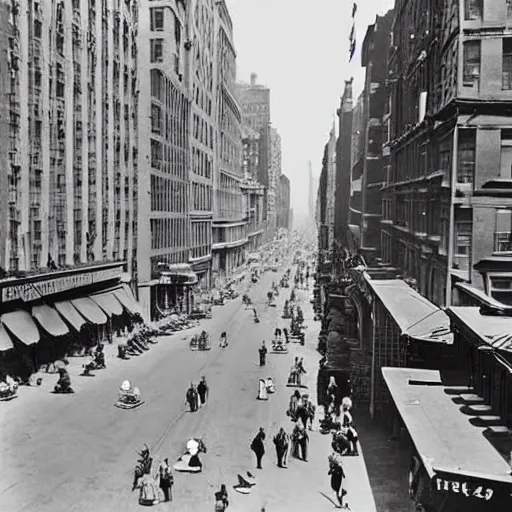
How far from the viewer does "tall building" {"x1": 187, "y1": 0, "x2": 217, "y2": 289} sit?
18609mm

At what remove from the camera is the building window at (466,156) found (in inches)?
595

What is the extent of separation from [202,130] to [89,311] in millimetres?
5714

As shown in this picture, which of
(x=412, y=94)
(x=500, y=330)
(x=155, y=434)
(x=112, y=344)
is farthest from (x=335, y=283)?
(x=500, y=330)

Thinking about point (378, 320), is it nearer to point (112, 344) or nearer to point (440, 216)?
point (440, 216)

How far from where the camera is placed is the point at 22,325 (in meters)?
18.2

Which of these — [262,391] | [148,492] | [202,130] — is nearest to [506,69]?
[202,130]

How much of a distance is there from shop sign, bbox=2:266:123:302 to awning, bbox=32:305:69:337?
421 millimetres

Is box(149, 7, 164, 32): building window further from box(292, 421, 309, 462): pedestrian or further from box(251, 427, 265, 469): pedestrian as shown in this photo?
box(292, 421, 309, 462): pedestrian

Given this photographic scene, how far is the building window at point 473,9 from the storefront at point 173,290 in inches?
348

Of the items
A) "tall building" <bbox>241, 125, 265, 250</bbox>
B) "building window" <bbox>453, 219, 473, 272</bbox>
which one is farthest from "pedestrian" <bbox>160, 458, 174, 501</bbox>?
"tall building" <bbox>241, 125, 265, 250</bbox>

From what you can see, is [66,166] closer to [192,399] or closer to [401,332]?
[192,399]

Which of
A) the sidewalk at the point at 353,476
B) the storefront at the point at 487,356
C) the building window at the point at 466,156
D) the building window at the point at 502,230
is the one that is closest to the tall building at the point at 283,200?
the sidewalk at the point at 353,476

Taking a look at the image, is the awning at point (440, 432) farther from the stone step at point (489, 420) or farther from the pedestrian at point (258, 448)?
the pedestrian at point (258, 448)

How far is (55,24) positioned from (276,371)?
37.4ft
